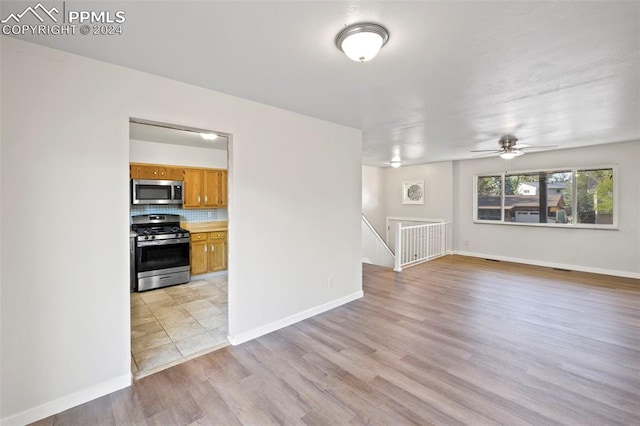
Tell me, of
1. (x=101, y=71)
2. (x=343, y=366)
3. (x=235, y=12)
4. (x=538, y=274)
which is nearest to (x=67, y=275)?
(x=101, y=71)

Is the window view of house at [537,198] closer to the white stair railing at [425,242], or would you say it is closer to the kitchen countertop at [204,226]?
the white stair railing at [425,242]

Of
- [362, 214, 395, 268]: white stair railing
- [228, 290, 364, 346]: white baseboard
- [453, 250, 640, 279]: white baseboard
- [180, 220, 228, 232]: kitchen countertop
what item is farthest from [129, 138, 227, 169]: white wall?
Result: [453, 250, 640, 279]: white baseboard

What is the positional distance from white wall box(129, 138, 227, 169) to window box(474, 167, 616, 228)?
20.3 ft

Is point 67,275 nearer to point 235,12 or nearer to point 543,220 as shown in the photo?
point 235,12

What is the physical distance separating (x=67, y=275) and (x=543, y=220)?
25.5 ft

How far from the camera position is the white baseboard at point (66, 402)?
1790 mm

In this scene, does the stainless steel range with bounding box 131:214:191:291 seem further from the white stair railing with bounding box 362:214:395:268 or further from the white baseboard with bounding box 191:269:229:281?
the white stair railing with bounding box 362:214:395:268

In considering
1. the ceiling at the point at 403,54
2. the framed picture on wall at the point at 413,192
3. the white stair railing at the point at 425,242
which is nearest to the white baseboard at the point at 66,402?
the ceiling at the point at 403,54

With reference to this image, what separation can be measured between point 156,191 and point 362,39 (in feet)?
14.9

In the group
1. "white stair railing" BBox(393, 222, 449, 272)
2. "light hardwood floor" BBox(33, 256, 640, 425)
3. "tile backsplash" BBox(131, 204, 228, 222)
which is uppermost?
"tile backsplash" BBox(131, 204, 228, 222)

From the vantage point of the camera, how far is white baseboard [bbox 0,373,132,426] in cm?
179

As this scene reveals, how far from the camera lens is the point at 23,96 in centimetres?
179

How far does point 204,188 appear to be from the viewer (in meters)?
5.36

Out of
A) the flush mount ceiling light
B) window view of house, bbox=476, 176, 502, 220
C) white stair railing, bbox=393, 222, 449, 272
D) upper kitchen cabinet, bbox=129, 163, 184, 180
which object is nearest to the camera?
the flush mount ceiling light
